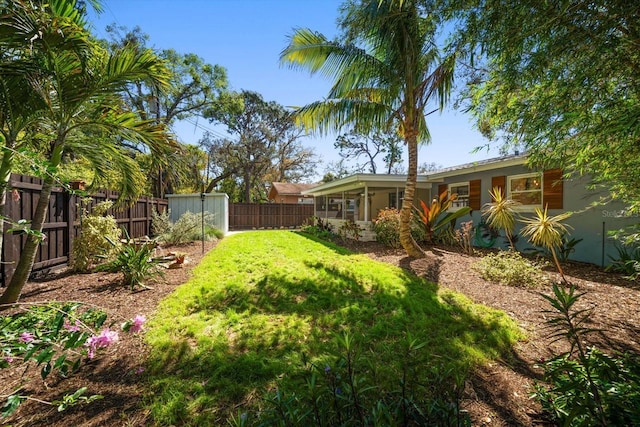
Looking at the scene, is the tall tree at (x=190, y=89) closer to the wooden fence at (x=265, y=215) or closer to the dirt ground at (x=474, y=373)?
the wooden fence at (x=265, y=215)

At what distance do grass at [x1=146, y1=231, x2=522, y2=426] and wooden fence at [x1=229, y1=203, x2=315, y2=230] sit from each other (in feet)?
45.4

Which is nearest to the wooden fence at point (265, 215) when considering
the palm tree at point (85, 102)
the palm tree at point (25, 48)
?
the palm tree at point (85, 102)

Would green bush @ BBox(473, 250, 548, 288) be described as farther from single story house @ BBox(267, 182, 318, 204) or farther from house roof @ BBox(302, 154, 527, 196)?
single story house @ BBox(267, 182, 318, 204)

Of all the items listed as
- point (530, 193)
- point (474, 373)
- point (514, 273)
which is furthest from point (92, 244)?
point (530, 193)

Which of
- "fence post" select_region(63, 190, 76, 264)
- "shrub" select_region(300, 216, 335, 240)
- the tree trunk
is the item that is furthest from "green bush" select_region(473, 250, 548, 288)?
"fence post" select_region(63, 190, 76, 264)

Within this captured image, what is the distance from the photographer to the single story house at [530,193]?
691 cm

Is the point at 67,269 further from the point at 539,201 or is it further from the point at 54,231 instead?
the point at 539,201

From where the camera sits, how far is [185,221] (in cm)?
954

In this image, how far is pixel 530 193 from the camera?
8.59 m

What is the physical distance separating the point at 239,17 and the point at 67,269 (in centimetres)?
627

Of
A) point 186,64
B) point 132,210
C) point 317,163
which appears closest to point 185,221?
point 132,210

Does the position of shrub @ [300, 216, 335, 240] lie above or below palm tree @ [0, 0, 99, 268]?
below

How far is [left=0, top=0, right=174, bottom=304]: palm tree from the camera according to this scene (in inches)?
111

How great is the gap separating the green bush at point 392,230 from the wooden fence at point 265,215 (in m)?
12.0
